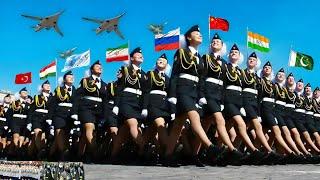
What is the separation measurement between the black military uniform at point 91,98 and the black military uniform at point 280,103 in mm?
3449

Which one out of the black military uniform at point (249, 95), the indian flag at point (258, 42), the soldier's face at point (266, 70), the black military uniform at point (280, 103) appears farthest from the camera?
the indian flag at point (258, 42)

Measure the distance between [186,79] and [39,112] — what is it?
7.47m

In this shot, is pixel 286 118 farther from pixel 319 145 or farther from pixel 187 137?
pixel 187 137

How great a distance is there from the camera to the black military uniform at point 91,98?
35.5 feet

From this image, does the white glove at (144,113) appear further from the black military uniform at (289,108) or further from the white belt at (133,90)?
the black military uniform at (289,108)

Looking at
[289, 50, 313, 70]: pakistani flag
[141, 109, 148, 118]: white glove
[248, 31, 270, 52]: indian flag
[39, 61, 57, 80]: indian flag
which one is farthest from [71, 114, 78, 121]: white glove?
[39, 61, 57, 80]: indian flag

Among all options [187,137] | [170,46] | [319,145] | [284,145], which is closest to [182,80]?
[187,137]

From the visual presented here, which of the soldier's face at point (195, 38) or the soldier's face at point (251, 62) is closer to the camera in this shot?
the soldier's face at point (195, 38)

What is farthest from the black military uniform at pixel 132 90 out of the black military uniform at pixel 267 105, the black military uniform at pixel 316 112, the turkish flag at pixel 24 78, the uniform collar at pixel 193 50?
the turkish flag at pixel 24 78

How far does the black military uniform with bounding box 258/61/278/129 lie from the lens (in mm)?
9859

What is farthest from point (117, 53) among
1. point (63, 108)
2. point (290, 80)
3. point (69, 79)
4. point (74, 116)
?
point (290, 80)

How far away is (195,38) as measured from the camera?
780 centimetres

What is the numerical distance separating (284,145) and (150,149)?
244 cm

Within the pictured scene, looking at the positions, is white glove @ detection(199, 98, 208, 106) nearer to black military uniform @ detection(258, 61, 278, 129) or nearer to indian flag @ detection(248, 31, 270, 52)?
black military uniform @ detection(258, 61, 278, 129)
